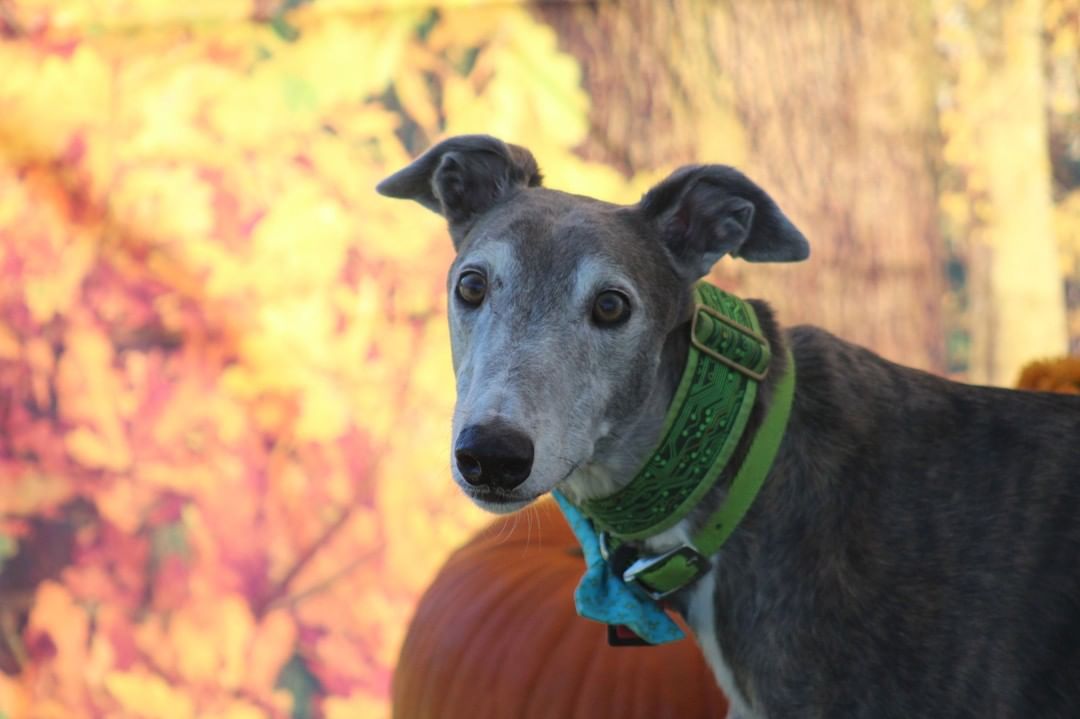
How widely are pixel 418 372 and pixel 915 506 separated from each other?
2.70 metres

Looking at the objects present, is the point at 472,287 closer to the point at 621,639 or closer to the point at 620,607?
the point at 620,607

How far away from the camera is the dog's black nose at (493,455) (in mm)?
1795

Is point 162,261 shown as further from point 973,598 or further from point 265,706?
point 973,598

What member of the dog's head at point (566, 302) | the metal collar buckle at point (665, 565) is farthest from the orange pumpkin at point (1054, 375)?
the metal collar buckle at point (665, 565)

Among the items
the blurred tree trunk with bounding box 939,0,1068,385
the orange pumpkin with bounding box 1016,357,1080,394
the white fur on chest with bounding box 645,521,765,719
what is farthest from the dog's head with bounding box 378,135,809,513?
the blurred tree trunk with bounding box 939,0,1068,385

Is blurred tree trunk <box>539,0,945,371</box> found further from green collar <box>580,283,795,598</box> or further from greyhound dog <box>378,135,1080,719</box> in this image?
green collar <box>580,283,795,598</box>

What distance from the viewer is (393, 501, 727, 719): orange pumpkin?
8.30 ft

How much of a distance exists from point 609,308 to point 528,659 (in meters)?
1.00

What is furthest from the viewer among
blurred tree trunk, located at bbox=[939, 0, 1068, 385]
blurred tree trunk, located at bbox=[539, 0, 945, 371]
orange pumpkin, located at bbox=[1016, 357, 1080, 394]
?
blurred tree trunk, located at bbox=[939, 0, 1068, 385]

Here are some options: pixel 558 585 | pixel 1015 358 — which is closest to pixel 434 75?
pixel 558 585

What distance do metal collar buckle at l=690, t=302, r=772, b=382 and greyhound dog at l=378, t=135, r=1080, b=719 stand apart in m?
0.03

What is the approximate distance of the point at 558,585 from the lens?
9.21 feet

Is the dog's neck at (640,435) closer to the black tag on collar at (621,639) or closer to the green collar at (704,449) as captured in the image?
the green collar at (704,449)

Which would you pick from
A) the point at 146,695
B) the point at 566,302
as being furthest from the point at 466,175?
the point at 146,695
